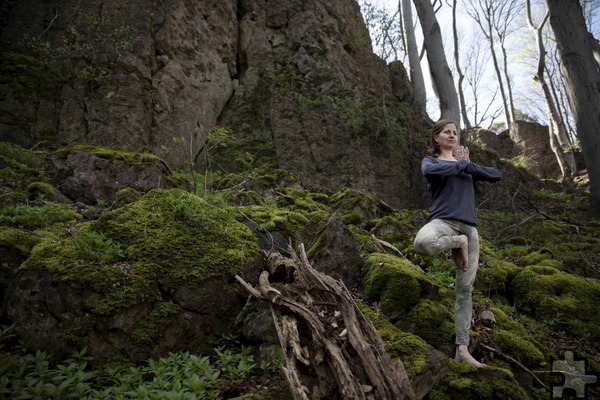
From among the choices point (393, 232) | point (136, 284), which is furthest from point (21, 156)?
point (393, 232)

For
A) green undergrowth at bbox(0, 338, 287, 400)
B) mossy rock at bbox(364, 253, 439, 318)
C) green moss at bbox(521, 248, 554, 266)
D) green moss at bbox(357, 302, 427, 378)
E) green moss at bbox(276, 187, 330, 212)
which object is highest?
green moss at bbox(276, 187, 330, 212)

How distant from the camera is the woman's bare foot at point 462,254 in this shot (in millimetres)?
3046

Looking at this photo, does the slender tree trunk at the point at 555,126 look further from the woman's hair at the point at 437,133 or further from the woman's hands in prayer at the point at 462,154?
the woman's hands in prayer at the point at 462,154

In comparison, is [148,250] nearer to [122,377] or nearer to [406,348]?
[122,377]

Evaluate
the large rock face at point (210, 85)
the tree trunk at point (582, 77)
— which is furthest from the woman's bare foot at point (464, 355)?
the tree trunk at point (582, 77)

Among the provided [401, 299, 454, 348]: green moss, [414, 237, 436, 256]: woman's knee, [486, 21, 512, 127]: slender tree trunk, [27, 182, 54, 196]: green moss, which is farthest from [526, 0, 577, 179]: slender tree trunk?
[27, 182, 54, 196]: green moss

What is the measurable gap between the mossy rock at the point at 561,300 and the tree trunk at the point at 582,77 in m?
4.73

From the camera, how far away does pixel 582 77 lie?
8117 mm

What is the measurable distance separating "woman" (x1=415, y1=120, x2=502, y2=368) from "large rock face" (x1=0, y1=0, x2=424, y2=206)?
625cm

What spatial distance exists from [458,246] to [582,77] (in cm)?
811

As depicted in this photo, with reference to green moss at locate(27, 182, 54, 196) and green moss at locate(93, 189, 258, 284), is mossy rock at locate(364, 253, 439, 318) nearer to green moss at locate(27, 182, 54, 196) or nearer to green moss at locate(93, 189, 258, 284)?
green moss at locate(93, 189, 258, 284)

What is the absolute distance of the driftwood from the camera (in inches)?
81.1

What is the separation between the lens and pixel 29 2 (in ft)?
33.2

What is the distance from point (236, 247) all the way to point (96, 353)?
4.91ft
